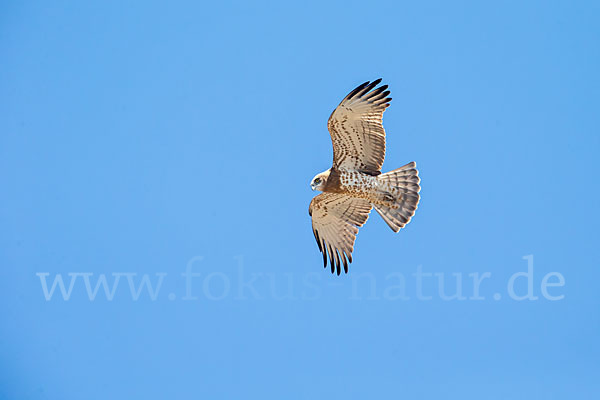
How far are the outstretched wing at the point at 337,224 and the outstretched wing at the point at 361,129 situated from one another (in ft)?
2.79

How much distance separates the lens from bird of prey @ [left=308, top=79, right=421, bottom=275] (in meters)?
10.4

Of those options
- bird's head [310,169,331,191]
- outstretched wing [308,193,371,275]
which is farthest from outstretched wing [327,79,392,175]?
outstretched wing [308,193,371,275]

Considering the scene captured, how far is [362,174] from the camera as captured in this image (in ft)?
35.8

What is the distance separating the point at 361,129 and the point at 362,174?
69cm

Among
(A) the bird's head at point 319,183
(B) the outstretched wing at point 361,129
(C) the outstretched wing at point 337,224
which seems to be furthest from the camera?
(C) the outstretched wing at point 337,224

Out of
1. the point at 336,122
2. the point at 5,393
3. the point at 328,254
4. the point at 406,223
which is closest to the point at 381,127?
the point at 336,122

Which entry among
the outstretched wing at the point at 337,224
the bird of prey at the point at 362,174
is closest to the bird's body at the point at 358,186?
the bird of prey at the point at 362,174

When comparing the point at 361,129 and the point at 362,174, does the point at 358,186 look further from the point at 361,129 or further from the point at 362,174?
the point at 361,129

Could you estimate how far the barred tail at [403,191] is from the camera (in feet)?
35.8

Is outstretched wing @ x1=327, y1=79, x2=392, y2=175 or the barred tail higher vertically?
outstretched wing @ x1=327, y1=79, x2=392, y2=175

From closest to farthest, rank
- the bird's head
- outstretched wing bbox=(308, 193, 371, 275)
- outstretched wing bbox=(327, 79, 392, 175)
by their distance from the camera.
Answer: outstretched wing bbox=(327, 79, 392, 175), the bird's head, outstretched wing bbox=(308, 193, 371, 275)

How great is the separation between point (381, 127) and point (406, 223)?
4.76 feet

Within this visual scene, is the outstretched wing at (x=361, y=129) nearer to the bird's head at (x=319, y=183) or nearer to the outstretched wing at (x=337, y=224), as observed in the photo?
the bird's head at (x=319, y=183)

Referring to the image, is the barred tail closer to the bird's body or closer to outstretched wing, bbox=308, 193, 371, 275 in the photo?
the bird's body
